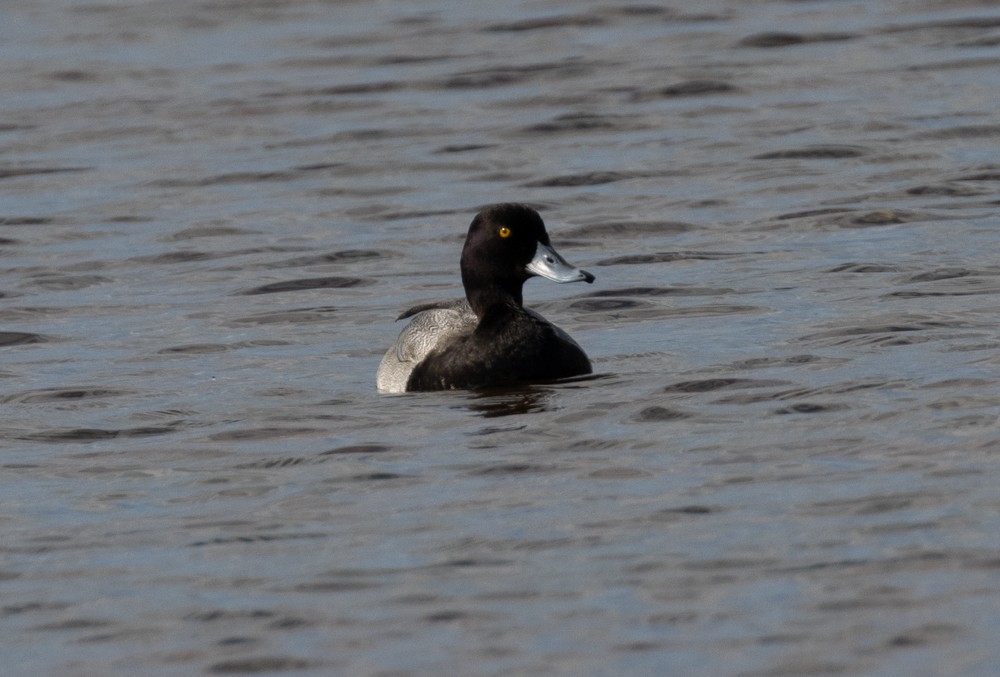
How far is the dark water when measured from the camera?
265 inches

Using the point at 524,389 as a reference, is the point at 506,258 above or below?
above

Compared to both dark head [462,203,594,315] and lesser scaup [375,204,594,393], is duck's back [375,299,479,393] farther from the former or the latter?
dark head [462,203,594,315]

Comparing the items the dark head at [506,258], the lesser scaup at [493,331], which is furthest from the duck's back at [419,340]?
the dark head at [506,258]

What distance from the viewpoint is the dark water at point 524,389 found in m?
6.73

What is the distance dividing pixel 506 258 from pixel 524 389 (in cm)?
86

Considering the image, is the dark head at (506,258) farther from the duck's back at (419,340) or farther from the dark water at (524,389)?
the dark water at (524,389)

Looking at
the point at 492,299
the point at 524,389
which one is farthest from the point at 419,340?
the point at 524,389

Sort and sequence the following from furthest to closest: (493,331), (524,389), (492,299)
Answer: (492,299), (493,331), (524,389)

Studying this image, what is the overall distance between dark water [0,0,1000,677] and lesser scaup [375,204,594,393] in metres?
0.22

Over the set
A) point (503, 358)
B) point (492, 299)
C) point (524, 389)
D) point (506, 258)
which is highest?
point (506, 258)

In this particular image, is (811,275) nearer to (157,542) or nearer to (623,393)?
(623,393)

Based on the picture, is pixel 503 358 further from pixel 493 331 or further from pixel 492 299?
pixel 492 299

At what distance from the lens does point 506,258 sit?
11.0 meters

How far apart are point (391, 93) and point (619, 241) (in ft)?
→ 24.2
